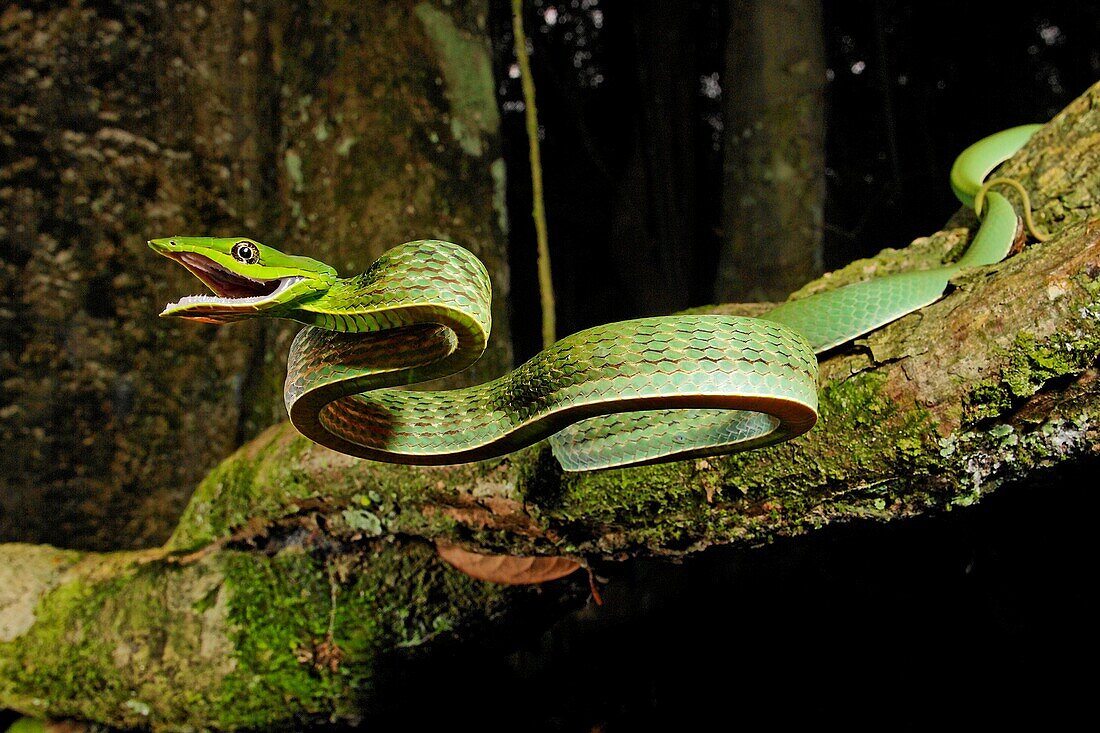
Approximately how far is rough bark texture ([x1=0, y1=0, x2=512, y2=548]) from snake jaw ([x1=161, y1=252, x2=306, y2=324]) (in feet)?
4.30

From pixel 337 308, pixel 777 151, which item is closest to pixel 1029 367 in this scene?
pixel 337 308

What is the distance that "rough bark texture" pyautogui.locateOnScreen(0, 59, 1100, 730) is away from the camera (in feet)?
4.73

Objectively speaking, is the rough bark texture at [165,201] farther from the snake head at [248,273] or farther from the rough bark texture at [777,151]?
the rough bark texture at [777,151]

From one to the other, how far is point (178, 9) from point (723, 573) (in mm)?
3065

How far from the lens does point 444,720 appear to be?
7.29 feet

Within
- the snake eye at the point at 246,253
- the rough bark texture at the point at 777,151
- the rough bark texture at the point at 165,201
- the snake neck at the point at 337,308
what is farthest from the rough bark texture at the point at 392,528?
the rough bark texture at the point at 777,151

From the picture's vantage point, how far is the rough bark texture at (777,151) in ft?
11.9

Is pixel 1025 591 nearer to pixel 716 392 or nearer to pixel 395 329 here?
pixel 716 392

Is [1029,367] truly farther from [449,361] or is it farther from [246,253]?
[246,253]

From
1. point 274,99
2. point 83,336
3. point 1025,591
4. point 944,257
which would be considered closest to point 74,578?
point 83,336

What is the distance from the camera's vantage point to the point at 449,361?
131cm

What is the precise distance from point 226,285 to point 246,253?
10 centimetres

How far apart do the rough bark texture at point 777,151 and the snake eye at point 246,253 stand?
299 cm

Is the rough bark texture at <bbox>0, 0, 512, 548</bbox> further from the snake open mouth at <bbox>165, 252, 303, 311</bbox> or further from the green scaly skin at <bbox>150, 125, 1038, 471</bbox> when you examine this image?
the snake open mouth at <bbox>165, 252, 303, 311</bbox>
